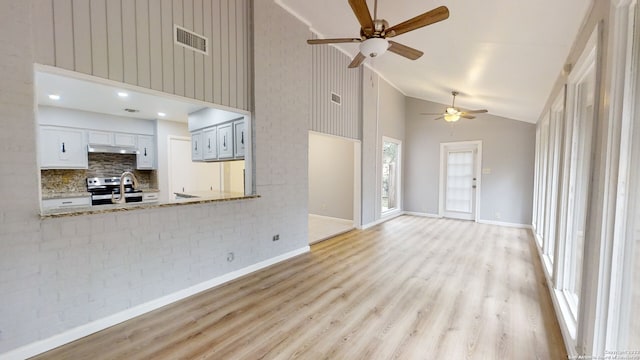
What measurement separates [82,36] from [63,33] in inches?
4.5

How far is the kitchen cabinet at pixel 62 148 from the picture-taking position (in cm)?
459

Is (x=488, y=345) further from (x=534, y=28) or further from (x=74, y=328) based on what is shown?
(x=74, y=328)

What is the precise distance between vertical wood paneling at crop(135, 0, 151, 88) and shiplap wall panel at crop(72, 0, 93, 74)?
36cm

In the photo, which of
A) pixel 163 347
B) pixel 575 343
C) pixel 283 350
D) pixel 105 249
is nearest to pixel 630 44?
pixel 575 343

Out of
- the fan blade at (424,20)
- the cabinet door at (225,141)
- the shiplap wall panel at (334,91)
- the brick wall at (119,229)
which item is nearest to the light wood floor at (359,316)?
the brick wall at (119,229)

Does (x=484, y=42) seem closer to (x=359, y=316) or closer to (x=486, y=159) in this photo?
(x=359, y=316)

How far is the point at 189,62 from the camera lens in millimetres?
2883

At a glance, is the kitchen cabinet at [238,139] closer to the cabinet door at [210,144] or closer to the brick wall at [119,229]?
the brick wall at [119,229]

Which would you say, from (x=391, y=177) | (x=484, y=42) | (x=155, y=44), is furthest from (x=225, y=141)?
(x=391, y=177)

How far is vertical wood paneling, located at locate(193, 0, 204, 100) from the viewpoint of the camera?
2.91m

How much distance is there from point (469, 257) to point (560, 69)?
277 centimetres

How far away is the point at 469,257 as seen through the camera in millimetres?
4195

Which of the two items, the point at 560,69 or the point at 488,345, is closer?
the point at 488,345

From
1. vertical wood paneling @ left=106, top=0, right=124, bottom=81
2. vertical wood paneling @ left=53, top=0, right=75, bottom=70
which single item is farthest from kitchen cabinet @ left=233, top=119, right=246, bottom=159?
vertical wood paneling @ left=53, top=0, right=75, bottom=70
